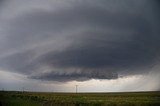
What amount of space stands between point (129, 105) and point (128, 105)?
72 centimetres

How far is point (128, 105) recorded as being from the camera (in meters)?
44.7

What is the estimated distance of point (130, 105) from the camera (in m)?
45.6

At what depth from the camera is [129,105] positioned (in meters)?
45.3

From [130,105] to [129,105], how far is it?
35 centimetres

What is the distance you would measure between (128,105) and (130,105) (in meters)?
1.07
